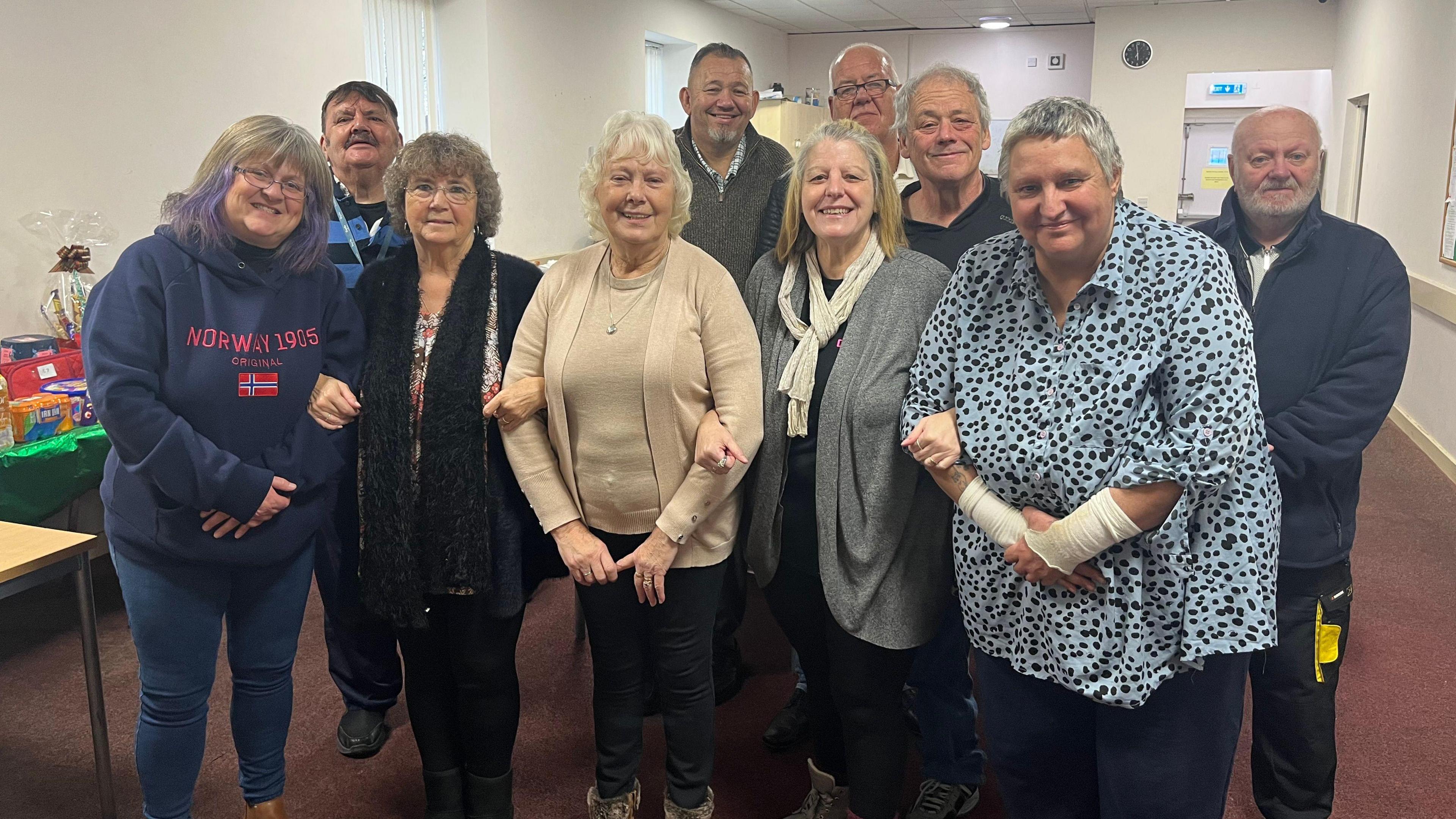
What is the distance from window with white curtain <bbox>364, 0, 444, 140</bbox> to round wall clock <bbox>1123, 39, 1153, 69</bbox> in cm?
702

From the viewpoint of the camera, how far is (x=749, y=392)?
5.99ft

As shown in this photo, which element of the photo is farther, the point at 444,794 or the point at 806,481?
the point at 444,794

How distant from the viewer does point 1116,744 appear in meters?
1.54

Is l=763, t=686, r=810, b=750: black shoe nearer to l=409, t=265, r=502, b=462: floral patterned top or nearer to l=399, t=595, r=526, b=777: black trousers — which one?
l=399, t=595, r=526, b=777: black trousers

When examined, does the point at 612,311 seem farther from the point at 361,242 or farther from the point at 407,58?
the point at 407,58

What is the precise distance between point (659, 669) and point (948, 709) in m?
0.72

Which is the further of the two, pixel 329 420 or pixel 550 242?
pixel 550 242

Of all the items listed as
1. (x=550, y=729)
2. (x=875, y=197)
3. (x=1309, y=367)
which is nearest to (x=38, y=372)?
(x=550, y=729)

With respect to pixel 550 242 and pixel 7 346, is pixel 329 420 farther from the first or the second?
pixel 550 242

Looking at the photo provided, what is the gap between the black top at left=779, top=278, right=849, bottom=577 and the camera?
1.82 meters

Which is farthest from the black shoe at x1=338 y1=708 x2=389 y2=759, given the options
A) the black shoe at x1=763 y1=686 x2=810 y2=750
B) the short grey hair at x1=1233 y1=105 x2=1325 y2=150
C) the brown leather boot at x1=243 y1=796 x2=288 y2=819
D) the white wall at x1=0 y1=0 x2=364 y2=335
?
the short grey hair at x1=1233 y1=105 x2=1325 y2=150

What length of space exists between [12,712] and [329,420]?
1.79 metres

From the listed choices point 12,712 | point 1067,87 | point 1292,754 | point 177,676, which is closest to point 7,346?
point 12,712

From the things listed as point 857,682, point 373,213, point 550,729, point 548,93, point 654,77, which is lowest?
point 550,729
